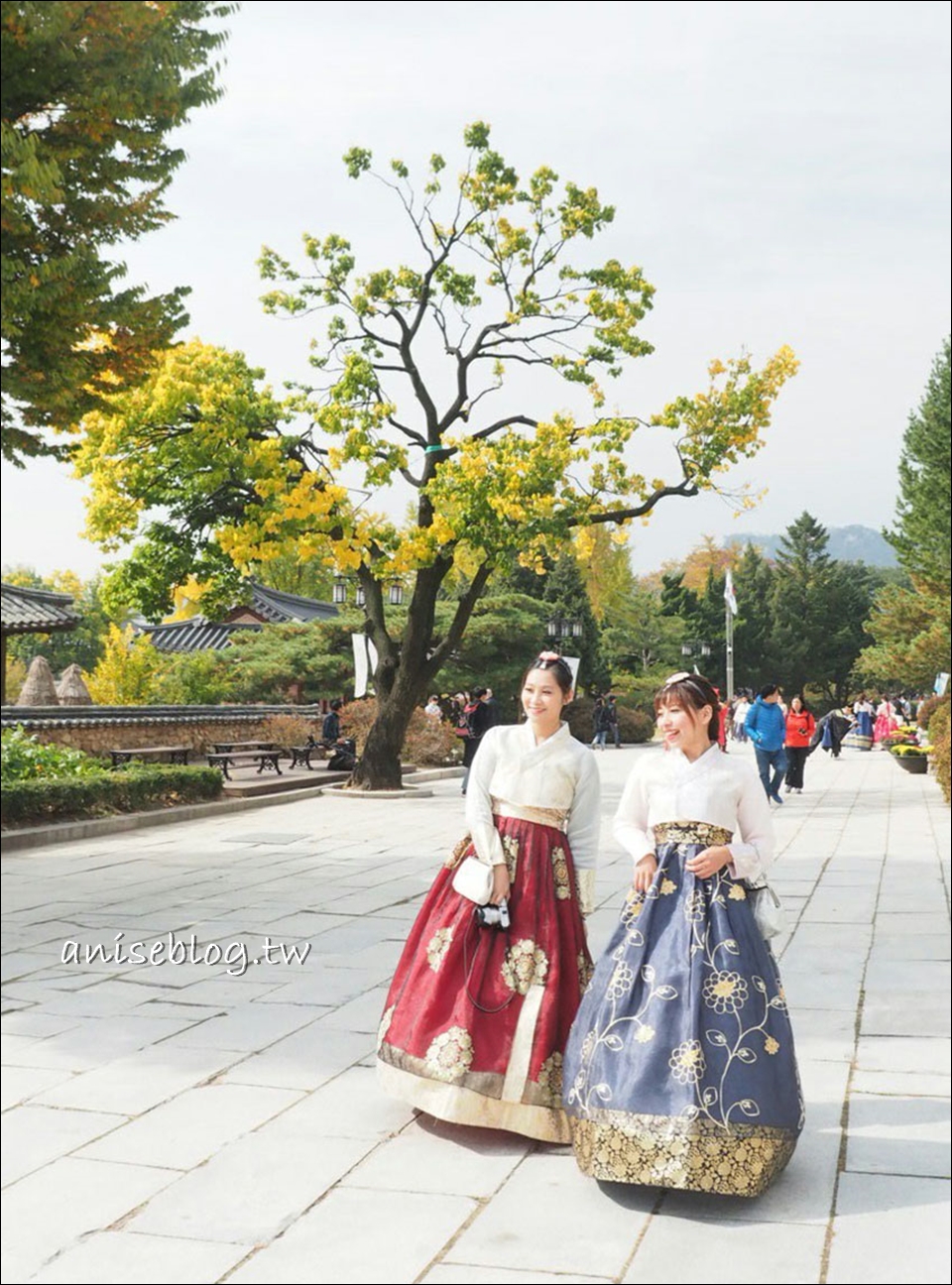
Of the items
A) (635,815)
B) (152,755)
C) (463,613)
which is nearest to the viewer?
(635,815)

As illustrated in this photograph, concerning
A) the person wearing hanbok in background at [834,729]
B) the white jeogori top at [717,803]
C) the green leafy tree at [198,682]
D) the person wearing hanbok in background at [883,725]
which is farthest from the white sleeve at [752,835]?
the person wearing hanbok in background at [883,725]

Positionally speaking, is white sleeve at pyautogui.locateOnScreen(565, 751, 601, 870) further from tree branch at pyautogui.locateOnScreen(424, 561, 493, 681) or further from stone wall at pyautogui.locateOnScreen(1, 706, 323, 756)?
stone wall at pyautogui.locateOnScreen(1, 706, 323, 756)

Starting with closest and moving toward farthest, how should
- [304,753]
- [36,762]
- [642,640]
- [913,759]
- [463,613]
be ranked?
[463,613] < [36,762] < [304,753] < [913,759] < [642,640]

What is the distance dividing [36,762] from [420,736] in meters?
8.00

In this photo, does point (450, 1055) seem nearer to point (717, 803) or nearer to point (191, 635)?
point (717, 803)

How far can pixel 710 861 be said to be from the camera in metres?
3.37

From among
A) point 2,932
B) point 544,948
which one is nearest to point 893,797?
point 2,932

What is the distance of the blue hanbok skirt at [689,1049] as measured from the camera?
331cm

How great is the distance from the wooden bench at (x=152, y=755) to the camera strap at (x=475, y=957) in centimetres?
1236

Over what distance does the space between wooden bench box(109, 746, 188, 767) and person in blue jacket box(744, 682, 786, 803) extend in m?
7.59

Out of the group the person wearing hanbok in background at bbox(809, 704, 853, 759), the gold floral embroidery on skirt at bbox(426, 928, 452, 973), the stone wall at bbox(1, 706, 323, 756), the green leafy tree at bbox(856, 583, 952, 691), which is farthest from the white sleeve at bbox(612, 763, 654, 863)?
the green leafy tree at bbox(856, 583, 952, 691)

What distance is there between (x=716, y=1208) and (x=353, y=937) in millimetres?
3490

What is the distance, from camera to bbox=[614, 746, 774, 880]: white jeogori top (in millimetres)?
3395

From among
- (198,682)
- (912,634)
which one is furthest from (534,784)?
(912,634)
